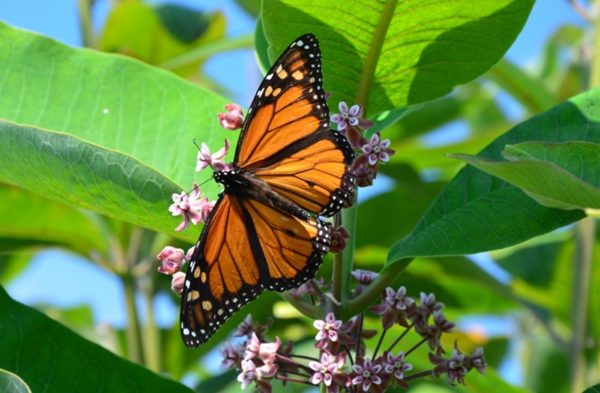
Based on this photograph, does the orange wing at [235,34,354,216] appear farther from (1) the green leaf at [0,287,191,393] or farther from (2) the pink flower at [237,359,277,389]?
(1) the green leaf at [0,287,191,393]

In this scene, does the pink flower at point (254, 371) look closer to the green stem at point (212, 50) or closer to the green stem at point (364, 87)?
the green stem at point (364, 87)

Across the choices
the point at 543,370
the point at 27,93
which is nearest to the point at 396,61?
the point at 27,93

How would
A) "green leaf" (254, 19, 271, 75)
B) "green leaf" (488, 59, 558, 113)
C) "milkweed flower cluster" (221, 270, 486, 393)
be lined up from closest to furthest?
"milkweed flower cluster" (221, 270, 486, 393), "green leaf" (254, 19, 271, 75), "green leaf" (488, 59, 558, 113)

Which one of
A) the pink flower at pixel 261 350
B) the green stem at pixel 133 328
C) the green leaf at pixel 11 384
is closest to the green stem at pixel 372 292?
the pink flower at pixel 261 350

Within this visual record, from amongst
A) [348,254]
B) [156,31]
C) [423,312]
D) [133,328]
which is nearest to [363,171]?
[348,254]

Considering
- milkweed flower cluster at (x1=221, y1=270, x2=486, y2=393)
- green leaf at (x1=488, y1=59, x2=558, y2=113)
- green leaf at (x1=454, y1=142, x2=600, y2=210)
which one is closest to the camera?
green leaf at (x1=454, y1=142, x2=600, y2=210)

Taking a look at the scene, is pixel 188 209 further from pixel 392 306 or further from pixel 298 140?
pixel 392 306

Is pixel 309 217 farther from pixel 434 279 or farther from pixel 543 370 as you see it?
pixel 543 370

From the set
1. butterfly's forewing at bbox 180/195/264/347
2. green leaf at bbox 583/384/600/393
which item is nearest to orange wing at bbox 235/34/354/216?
butterfly's forewing at bbox 180/195/264/347
